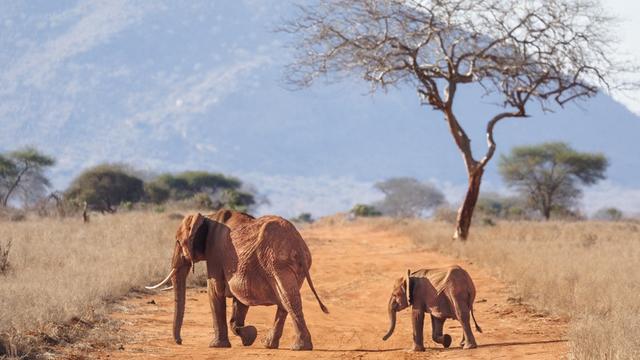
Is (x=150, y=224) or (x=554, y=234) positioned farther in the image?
(x=554, y=234)

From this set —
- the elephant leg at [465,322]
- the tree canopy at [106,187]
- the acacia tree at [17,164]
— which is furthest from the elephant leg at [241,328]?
the acacia tree at [17,164]

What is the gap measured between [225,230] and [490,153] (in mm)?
14704

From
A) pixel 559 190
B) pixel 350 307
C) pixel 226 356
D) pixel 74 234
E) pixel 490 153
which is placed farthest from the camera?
pixel 559 190

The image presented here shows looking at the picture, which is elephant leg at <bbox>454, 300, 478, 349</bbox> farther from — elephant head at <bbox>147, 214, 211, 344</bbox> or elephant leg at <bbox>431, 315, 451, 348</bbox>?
elephant head at <bbox>147, 214, 211, 344</bbox>

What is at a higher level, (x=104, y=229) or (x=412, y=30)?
(x=412, y=30)

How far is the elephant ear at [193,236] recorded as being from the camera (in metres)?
9.75

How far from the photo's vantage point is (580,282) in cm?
1393

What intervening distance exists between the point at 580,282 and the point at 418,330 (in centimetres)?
474

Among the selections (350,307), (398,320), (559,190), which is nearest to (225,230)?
(398,320)

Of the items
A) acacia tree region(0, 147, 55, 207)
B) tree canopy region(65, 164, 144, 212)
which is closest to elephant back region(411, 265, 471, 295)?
tree canopy region(65, 164, 144, 212)

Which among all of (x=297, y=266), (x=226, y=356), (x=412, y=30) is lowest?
(x=226, y=356)

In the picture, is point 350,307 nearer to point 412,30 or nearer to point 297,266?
point 297,266

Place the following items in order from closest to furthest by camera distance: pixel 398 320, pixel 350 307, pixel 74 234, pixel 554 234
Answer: pixel 398 320, pixel 350 307, pixel 74 234, pixel 554 234

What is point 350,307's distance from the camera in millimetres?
14297
